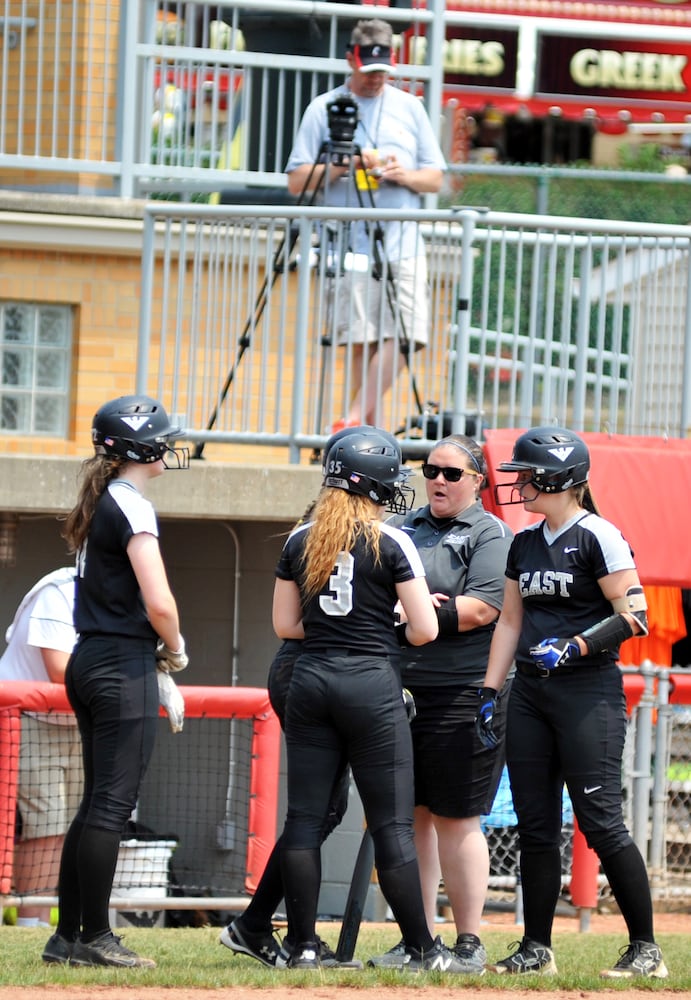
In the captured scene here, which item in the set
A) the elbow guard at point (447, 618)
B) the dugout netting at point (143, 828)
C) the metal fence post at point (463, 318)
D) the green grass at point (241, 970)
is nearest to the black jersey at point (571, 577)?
the elbow guard at point (447, 618)

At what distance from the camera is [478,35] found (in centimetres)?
1850

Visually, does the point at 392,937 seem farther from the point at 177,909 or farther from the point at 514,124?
the point at 514,124

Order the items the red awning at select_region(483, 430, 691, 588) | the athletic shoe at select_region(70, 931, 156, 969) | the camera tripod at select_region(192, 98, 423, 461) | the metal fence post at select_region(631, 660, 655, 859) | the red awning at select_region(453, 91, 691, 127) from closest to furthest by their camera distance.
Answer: the athletic shoe at select_region(70, 931, 156, 969)
the red awning at select_region(483, 430, 691, 588)
the metal fence post at select_region(631, 660, 655, 859)
the camera tripod at select_region(192, 98, 423, 461)
the red awning at select_region(453, 91, 691, 127)

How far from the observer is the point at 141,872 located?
8.45 m

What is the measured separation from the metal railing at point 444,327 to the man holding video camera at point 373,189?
0.08 metres

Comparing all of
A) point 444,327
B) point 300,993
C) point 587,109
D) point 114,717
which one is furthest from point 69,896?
point 587,109

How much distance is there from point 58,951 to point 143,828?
3262 mm

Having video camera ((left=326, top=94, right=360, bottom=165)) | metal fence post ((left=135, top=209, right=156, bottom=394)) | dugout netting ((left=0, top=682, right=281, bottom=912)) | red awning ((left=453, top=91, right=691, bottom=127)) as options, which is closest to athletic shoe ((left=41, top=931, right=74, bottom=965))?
dugout netting ((left=0, top=682, right=281, bottom=912))

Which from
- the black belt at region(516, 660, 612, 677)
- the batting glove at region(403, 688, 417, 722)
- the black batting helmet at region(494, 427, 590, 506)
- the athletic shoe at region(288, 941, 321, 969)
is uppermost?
the black batting helmet at region(494, 427, 590, 506)

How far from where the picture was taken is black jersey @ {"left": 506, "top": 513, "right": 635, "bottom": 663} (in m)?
5.89

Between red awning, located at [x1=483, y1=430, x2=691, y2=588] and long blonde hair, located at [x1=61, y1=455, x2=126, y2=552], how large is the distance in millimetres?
3162

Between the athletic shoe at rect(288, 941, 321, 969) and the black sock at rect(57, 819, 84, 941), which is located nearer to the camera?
the athletic shoe at rect(288, 941, 321, 969)

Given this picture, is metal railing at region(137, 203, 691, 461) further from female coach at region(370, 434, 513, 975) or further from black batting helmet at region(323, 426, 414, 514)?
black batting helmet at region(323, 426, 414, 514)

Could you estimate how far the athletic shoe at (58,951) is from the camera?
5855mm
